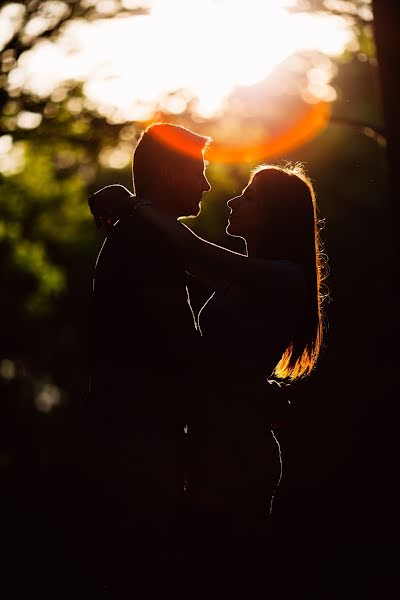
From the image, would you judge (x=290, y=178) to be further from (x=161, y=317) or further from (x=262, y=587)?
(x=262, y=587)

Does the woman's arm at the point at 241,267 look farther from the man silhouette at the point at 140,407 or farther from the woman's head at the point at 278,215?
the man silhouette at the point at 140,407

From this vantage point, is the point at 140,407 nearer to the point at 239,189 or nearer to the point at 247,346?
the point at 247,346

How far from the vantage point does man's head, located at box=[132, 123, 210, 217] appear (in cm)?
381

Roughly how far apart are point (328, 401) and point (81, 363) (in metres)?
18.7

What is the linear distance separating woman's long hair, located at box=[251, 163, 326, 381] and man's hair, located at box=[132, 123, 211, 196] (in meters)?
0.50

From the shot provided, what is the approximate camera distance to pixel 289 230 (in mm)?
4223

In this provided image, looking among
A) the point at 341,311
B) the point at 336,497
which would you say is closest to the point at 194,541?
the point at 336,497

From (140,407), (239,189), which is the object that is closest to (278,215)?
(140,407)

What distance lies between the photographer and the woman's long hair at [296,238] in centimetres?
422

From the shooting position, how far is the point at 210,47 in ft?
39.5

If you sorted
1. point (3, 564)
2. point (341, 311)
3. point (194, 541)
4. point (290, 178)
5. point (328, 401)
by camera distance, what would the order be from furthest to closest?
point (341, 311), point (328, 401), point (3, 564), point (290, 178), point (194, 541)

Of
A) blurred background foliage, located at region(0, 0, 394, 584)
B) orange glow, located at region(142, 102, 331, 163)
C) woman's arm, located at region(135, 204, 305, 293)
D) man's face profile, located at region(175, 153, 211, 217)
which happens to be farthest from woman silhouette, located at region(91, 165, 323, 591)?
orange glow, located at region(142, 102, 331, 163)

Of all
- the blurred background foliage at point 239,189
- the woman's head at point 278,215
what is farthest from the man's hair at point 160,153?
the blurred background foliage at point 239,189

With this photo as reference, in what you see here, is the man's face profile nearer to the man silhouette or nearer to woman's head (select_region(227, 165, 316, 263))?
the man silhouette
